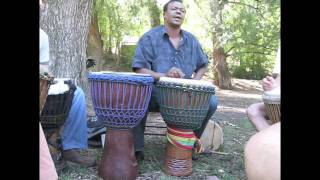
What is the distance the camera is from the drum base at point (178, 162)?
3412mm

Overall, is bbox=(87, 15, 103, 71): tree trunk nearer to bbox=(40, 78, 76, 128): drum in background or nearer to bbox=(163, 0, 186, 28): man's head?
bbox=(163, 0, 186, 28): man's head

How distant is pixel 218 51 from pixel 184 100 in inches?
356

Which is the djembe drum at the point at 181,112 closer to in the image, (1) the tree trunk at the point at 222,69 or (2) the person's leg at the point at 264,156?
(2) the person's leg at the point at 264,156

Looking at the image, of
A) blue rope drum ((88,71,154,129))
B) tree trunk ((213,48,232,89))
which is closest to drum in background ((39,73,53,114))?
blue rope drum ((88,71,154,129))

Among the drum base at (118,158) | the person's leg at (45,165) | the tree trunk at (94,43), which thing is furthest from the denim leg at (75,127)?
the tree trunk at (94,43)

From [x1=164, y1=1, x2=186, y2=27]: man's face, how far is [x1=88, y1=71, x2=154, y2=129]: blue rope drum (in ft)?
3.10

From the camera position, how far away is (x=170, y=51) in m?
3.98

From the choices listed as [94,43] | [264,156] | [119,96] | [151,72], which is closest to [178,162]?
[119,96]

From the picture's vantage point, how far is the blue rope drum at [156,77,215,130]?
3.34 meters

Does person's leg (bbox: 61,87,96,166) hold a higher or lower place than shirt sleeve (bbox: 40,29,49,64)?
lower

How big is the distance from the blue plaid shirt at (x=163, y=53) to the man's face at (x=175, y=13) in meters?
0.11
